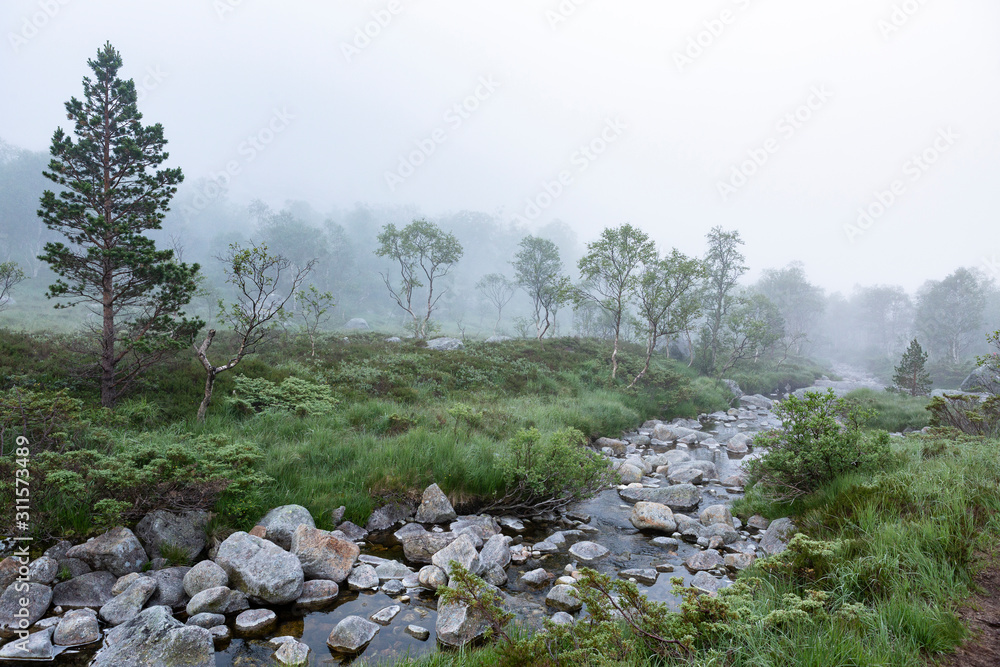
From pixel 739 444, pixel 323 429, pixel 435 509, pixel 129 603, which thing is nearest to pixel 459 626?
pixel 435 509

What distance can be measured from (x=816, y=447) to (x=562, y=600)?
4.64 meters

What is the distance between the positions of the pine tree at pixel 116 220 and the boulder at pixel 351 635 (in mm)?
7139

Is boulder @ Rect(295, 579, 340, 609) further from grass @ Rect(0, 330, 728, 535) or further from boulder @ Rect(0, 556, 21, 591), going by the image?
boulder @ Rect(0, 556, 21, 591)

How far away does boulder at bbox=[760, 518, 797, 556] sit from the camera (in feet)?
20.0

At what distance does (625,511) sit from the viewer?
8.68 metres

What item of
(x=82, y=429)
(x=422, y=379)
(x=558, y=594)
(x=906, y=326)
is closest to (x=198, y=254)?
(x=422, y=379)

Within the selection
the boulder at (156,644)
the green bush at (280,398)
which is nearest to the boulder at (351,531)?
the boulder at (156,644)

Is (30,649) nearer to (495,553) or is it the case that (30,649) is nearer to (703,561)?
(495,553)

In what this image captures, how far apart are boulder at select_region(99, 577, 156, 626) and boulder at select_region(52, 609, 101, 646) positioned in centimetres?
16

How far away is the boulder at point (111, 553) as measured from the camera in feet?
16.3

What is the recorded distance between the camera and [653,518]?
7.71 metres

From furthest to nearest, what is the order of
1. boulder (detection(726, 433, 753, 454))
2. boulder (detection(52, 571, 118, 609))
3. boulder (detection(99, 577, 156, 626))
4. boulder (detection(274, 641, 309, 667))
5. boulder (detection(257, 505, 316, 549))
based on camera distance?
boulder (detection(726, 433, 753, 454)), boulder (detection(257, 505, 316, 549)), boulder (detection(52, 571, 118, 609)), boulder (detection(99, 577, 156, 626)), boulder (detection(274, 641, 309, 667))

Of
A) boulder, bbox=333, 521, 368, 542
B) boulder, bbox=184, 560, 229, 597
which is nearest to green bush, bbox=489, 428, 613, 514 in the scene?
boulder, bbox=333, 521, 368, 542

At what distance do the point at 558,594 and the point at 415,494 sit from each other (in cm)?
341
